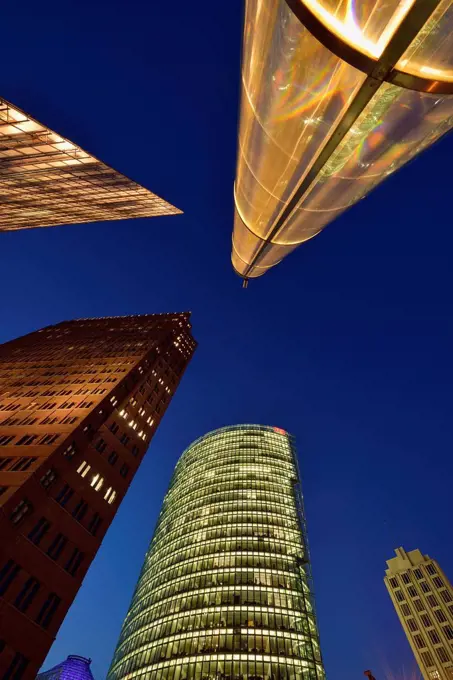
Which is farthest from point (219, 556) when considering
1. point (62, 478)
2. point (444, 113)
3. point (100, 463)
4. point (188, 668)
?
point (444, 113)

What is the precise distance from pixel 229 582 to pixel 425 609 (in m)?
60.5

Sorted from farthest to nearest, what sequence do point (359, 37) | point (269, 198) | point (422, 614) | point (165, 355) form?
1. point (422, 614)
2. point (165, 355)
3. point (269, 198)
4. point (359, 37)

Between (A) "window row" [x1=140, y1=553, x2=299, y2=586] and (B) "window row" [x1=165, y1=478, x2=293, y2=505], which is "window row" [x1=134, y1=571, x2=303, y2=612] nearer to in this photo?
(A) "window row" [x1=140, y1=553, x2=299, y2=586]

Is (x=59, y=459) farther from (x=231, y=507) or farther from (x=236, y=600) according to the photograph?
(x=231, y=507)

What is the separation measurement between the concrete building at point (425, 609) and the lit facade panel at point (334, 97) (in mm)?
119489

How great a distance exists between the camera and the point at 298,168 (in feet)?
16.0

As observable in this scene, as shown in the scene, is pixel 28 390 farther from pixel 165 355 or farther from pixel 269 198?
pixel 269 198

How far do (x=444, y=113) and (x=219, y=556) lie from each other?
286 feet

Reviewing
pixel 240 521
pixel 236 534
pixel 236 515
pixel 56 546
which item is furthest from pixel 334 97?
pixel 236 515

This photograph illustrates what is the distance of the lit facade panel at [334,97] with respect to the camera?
2816 millimetres

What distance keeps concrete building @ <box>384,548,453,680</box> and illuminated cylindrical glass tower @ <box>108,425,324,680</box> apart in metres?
43.3

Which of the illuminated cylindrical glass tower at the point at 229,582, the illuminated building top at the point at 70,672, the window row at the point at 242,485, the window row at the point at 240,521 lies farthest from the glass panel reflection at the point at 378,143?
the illuminated building top at the point at 70,672

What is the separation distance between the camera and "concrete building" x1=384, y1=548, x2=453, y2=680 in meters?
84.2

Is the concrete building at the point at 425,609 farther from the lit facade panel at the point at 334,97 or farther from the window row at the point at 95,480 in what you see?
the lit facade panel at the point at 334,97
